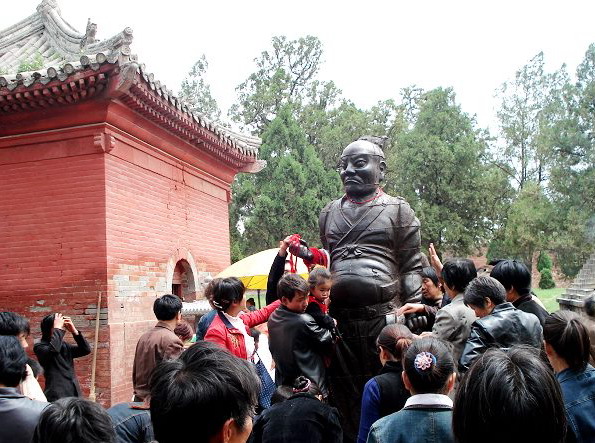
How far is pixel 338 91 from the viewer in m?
28.9

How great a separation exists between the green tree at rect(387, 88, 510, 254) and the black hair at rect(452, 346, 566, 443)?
2212 cm

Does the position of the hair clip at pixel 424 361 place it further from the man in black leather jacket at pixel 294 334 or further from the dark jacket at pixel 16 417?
the dark jacket at pixel 16 417

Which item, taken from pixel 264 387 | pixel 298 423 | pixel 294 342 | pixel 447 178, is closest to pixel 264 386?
pixel 264 387

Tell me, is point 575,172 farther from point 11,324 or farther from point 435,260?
point 11,324

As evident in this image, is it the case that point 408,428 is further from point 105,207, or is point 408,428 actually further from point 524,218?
point 524,218

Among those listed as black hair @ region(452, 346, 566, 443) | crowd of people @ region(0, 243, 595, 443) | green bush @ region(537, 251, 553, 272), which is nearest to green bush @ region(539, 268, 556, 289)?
green bush @ region(537, 251, 553, 272)

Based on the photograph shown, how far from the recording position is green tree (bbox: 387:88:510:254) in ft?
76.6

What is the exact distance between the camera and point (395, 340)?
306 cm

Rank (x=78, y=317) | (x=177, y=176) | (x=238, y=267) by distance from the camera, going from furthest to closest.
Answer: (x=177, y=176)
(x=238, y=267)
(x=78, y=317)

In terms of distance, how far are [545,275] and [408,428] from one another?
98.6 feet

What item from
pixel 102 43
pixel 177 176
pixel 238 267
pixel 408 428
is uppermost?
pixel 102 43

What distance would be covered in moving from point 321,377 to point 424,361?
1.94 m

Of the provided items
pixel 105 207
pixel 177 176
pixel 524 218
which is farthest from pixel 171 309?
pixel 524 218

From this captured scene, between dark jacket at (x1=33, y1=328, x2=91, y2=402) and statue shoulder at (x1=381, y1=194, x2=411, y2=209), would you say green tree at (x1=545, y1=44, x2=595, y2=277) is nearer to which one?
statue shoulder at (x1=381, y1=194, x2=411, y2=209)
